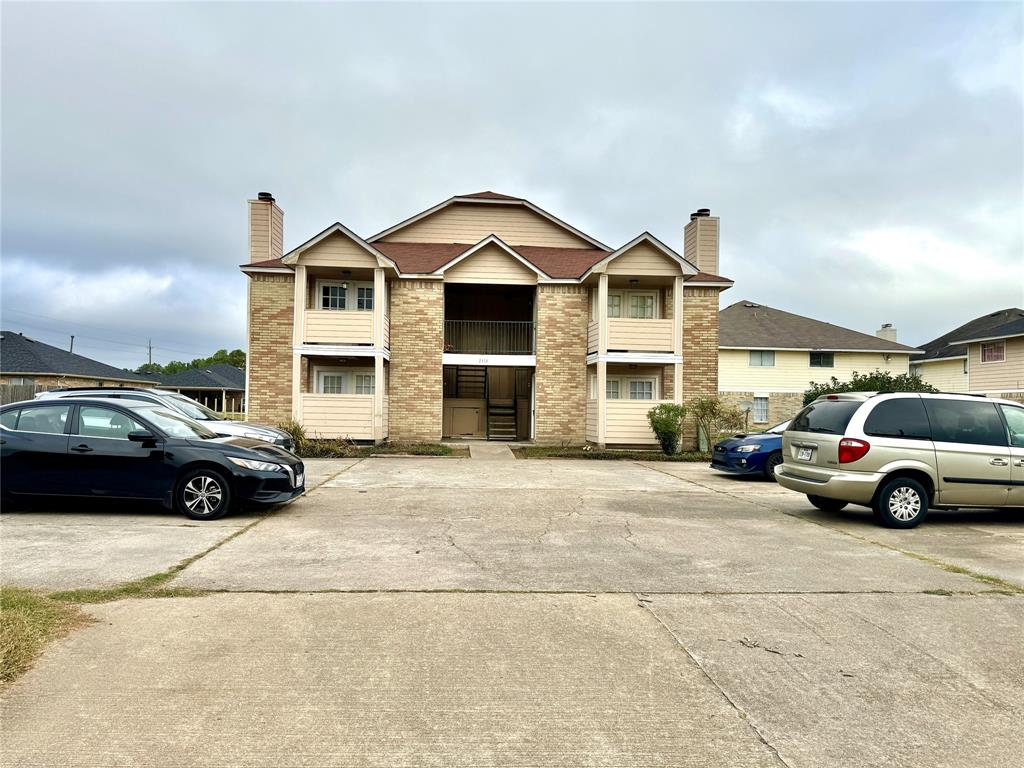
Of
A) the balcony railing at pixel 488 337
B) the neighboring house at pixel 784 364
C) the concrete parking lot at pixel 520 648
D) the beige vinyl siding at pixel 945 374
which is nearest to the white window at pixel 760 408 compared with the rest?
the neighboring house at pixel 784 364

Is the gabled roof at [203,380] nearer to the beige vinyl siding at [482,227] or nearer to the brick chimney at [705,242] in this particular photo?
the beige vinyl siding at [482,227]

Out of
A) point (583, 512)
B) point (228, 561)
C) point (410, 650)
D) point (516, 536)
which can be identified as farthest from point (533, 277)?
point (410, 650)

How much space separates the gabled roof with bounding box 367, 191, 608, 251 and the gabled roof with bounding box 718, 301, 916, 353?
14.2m

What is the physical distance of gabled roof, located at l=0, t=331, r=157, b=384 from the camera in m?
33.5

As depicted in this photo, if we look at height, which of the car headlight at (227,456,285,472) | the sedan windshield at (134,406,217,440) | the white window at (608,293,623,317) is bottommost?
the car headlight at (227,456,285,472)

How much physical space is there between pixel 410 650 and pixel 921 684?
2.96 m

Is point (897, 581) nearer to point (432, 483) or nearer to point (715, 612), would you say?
point (715, 612)

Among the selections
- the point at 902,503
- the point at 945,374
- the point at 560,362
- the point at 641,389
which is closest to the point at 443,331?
the point at 560,362

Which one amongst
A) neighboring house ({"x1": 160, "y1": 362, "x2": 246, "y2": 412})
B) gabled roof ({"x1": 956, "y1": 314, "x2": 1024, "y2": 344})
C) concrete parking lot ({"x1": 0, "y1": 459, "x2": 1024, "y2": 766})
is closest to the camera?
concrete parking lot ({"x1": 0, "y1": 459, "x2": 1024, "y2": 766})

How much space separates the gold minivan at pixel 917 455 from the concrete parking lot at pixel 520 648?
694 millimetres

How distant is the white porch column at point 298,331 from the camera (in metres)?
19.3

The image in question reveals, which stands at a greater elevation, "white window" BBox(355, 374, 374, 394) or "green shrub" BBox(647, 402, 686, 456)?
"white window" BBox(355, 374, 374, 394)

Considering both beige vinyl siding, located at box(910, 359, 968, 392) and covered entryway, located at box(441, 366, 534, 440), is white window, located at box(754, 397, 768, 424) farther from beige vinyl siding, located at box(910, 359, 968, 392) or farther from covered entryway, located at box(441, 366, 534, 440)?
covered entryway, located at box(441, 366, 534, 440)

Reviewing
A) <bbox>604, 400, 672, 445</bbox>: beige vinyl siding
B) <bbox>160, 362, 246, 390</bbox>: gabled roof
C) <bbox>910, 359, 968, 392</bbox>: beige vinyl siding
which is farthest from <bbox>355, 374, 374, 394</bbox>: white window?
<bbox>910, 359, 968, 392</bbox>: beige vinyl siding
